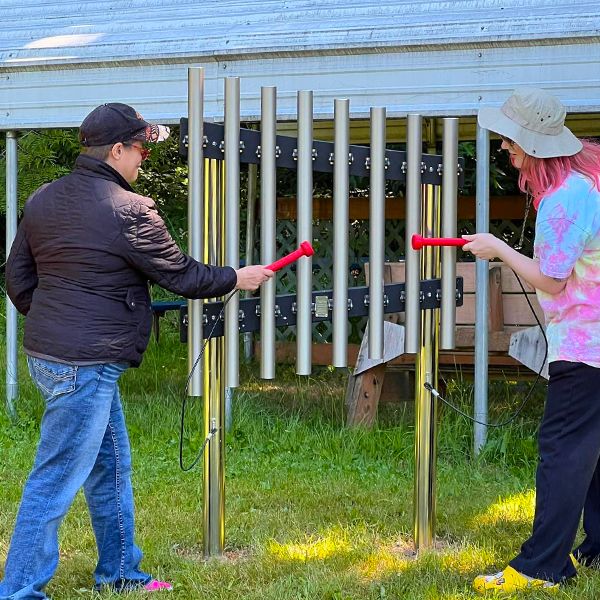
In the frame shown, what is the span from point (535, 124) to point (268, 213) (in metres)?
1.02

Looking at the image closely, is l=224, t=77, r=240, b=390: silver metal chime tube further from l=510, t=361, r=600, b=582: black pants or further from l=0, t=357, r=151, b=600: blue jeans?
l=510, t=361, r=600, b=582: black pants

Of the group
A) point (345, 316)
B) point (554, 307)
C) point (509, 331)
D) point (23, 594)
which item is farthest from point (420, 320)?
point (509, 331)

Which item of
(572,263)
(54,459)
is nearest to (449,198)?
(572,263)

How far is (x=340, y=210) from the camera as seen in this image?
3.97m

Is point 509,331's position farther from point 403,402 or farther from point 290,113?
point 290,113

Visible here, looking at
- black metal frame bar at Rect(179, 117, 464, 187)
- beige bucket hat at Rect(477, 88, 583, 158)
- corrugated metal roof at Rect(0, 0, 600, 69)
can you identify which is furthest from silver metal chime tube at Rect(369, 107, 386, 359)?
corrugated metal roof at Rect(0, 0, 600, 69)

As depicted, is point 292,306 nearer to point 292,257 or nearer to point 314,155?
point 292,257

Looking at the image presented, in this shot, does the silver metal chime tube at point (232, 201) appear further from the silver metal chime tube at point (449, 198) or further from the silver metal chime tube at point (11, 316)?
the silver metal chime tube at point (11, 316)

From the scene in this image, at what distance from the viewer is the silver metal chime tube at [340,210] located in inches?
155

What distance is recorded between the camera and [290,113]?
612 cm

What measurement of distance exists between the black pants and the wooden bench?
8.87ft

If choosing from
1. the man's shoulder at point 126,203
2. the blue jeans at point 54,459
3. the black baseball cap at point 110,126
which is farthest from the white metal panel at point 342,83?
the blue jeans at point 54,459

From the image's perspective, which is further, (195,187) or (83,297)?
(195,187)

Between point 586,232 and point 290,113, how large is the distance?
3031 mm
